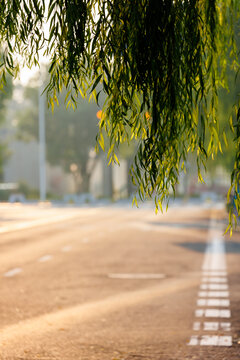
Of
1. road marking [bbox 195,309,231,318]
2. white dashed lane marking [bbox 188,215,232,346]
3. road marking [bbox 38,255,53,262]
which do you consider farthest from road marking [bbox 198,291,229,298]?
road marking [bbox 38,255,53,262]

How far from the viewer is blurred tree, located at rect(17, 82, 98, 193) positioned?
8519 centimetres

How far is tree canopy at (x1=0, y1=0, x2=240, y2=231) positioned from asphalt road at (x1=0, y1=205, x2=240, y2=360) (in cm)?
278

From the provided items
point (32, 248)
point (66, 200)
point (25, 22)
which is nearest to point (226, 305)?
point (25, 22)

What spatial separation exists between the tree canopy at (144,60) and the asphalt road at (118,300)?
2.78 meters

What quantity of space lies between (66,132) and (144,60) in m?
79.5

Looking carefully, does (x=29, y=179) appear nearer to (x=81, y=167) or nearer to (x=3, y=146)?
(x=81, y=167)

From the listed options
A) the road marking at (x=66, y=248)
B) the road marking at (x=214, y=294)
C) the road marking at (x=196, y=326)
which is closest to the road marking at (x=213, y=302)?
the road marking at (x=214, y=294)

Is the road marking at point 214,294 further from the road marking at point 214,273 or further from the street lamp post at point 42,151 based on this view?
the street lamp post at point 42,151

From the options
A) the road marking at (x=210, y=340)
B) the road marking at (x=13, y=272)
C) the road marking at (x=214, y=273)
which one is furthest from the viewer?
the road marking at (x=214, y=273)

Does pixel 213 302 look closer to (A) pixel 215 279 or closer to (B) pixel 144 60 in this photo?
(A) pixel 215 279

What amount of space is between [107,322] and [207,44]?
527 cm

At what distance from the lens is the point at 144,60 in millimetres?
6344

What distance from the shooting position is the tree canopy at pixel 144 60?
20.7ft

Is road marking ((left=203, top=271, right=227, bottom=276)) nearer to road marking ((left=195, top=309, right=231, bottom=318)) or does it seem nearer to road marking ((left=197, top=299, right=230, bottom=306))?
road marking ((left=197, top=299, right=230, bottom=306))
